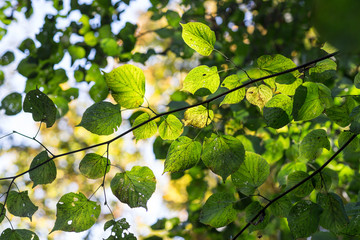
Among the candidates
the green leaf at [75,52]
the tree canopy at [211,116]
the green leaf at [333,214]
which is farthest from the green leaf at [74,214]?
the green leaf at [75,52]

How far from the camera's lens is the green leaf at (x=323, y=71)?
1.53 feet

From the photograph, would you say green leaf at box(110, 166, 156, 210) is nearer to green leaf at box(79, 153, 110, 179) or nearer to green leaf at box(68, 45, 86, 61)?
green leaf at box(79, 153, 110, 179)

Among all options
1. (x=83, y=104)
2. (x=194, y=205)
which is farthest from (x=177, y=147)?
(x=83, y=104)

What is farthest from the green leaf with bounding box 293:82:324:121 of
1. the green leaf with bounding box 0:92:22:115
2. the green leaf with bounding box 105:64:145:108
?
the green leaf with bounding box 0:92:22:115

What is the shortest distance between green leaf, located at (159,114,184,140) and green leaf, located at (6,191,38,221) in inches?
9.2

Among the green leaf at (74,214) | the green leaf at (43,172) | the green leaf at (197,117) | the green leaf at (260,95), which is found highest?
the green leaf at (260,95)

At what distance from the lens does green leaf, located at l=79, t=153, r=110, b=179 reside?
0.44m

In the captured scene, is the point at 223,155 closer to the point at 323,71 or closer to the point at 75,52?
the point at 323,71

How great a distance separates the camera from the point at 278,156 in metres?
0.89

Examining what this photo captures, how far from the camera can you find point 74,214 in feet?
1.45

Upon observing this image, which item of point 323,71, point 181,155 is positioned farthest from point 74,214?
point 323,71

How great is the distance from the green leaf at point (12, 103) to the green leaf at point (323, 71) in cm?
70

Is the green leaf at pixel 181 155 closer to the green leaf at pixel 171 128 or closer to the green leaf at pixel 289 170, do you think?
the green leaf at pixel 171 128

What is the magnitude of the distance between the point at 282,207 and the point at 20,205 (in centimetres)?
40
